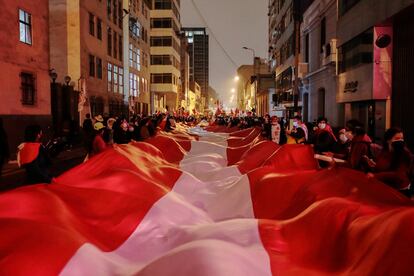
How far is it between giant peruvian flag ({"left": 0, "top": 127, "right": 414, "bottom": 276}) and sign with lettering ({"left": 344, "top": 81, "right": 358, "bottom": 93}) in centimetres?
1497

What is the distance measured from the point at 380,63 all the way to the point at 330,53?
8.64m

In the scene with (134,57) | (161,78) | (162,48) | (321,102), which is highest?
(162,48)

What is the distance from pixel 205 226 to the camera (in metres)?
5.98

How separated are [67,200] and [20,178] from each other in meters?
10.0

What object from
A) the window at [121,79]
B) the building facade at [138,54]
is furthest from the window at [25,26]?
the building facade at [138,54]

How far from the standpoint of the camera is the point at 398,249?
3.81m

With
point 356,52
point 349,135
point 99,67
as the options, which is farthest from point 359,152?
point 99,67

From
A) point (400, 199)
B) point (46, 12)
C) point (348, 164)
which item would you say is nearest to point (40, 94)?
point (46, 12)

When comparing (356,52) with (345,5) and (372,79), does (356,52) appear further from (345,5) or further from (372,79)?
(372,79)

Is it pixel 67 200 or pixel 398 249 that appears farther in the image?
pixel 67 200

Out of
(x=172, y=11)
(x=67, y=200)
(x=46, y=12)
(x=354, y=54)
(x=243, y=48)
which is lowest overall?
(x=67, y=200)

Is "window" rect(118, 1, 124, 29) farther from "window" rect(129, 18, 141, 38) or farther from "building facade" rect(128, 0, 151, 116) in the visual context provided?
"window" rect(129, 18, 141, 38)

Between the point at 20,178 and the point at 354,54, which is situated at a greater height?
the point at 354,54

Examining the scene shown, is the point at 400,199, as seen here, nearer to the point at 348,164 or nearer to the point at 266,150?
the point at 348,164
